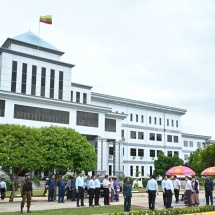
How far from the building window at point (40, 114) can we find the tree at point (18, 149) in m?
16.9

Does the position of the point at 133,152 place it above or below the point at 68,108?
below

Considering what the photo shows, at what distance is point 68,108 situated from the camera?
4331cm

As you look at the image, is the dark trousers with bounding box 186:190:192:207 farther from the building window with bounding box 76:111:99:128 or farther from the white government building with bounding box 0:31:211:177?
the building window with bounding box 76:111:99:128

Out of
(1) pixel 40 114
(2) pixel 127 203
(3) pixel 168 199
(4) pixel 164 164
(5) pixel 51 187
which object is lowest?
(2) pixel 127 203

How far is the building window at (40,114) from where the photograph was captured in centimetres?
3925

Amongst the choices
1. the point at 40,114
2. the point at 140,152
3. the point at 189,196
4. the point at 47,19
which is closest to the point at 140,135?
the point at 140,152

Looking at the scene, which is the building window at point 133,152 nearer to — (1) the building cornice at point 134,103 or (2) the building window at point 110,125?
(1) the building cornice at point 134,103

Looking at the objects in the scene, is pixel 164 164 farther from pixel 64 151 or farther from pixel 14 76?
pixel 64 151

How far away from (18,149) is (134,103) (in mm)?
42509

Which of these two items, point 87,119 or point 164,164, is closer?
point 87,119

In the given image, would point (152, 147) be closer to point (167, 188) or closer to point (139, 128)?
point (139, 128)

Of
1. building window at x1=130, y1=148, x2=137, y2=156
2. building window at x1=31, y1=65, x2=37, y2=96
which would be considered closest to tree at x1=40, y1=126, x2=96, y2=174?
building window at x1=31, y1=65, x2=37, y2=96

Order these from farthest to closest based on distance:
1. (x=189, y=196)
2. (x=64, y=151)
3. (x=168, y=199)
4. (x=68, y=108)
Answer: (x=68, y=108), (x=64, y=151), (x=189, y=196), (x=168, y=199)

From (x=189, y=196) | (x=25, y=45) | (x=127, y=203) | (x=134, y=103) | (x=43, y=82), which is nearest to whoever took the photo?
(x=127, y=203)
